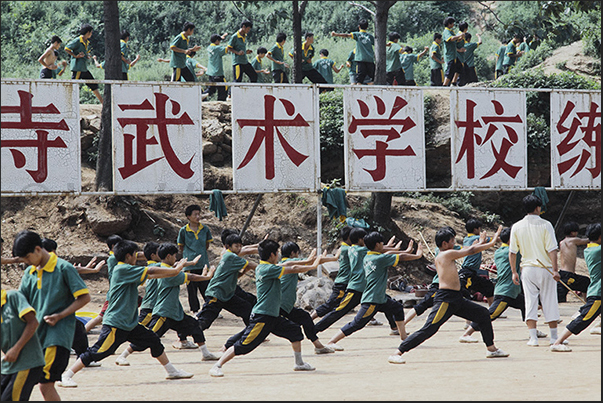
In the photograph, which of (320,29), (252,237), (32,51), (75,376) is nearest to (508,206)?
(252,237)

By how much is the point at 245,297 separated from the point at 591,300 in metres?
4.36

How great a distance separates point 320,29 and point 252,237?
72.0ft

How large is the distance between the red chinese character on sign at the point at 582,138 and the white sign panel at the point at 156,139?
6657 mm

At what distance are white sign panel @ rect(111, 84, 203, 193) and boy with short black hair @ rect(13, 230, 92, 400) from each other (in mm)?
5800

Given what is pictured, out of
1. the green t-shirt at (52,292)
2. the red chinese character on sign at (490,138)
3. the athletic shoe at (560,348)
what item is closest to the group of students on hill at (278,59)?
the red chinese character on sign at (490,138)

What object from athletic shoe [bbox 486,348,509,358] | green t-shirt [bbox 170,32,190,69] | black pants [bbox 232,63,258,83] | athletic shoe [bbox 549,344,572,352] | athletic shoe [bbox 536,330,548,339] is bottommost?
athletic shoe [bbox 536,330,548,339]

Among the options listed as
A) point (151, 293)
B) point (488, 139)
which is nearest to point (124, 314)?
point (151, 293)

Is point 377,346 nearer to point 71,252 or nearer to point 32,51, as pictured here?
point 71,252

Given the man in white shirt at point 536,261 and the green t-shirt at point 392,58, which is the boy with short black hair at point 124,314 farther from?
the green t-shirt at point 392,58

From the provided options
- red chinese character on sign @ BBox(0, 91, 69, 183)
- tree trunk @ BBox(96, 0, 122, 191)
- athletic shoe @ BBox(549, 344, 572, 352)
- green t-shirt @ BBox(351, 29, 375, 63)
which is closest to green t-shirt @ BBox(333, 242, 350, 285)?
athletic shoe @ BBox(549, 344, 572, 352)

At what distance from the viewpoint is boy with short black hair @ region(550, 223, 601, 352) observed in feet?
27.9

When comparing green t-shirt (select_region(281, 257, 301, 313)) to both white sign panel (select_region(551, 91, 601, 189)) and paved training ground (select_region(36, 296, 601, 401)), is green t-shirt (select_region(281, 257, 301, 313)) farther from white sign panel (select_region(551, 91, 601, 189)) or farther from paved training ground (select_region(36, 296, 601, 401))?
white sign panel (select_region(551, 91, 601, 189))

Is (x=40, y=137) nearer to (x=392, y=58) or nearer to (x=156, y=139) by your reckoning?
(x=156, y=139)

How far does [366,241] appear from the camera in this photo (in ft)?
29.0
